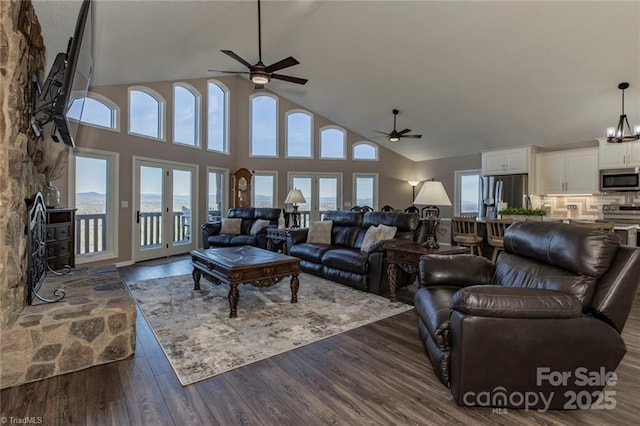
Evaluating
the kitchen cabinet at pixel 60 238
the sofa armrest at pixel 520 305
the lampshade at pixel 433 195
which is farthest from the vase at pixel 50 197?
the sofa armrest at pixel 520 305

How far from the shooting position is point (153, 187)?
6.59 metres

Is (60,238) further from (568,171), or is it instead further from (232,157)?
(568,171)

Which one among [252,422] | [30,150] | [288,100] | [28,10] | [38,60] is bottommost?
[252,422]

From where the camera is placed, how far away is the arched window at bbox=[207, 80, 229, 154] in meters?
7.81

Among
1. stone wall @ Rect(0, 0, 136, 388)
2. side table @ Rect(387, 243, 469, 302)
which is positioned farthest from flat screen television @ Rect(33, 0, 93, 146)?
side table @ Rect(387, 243, 469, 302)

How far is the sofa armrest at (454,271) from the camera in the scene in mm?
2633

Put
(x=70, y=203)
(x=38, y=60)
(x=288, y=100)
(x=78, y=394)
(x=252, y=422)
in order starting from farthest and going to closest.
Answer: (x=288, y=100), (x=70, y=203), (x=38, y=60), (x=78, y=394), (x=252, y=422)

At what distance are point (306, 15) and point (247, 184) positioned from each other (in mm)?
4423

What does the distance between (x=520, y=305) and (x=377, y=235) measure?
2727 mm

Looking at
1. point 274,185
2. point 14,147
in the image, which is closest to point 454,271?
point 14,147

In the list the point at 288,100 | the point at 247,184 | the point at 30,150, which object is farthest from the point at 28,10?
the point at 288,100

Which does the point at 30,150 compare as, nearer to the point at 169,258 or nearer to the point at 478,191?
the point at 169,258

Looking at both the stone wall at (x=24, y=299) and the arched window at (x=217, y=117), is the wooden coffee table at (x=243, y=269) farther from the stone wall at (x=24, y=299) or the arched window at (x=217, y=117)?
the arched window at (x=217, y=117)

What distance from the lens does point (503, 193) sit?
7.11 m
